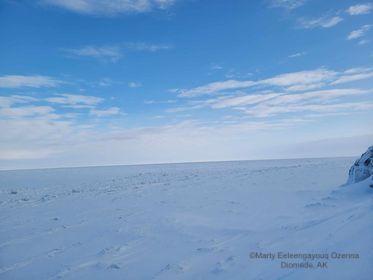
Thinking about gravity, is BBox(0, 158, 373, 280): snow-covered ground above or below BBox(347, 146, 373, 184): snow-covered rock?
below

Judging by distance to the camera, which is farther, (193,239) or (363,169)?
(363,169)

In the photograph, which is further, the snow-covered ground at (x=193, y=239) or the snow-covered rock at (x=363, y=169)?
the snow-covered rock at (x=363, y=169)

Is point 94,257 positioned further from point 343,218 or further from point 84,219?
point 343,218

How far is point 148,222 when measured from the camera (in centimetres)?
995

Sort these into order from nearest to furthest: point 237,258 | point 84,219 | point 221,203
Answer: point 237,258, point 84,219, point 221,203

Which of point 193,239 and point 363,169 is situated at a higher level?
point 363,169

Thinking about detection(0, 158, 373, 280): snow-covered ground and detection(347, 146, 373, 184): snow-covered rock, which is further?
detection(347, 146, 373, 184): snow-covered rock

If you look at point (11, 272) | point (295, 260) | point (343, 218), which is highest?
point (343, 218)

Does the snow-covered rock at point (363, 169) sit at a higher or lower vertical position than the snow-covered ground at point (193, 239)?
higher

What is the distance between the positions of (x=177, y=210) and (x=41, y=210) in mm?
6628

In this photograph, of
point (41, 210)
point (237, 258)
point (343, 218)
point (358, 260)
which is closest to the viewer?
point (358, 260)

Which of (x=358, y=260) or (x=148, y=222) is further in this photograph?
(x=148, y=222)

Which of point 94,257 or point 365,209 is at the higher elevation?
point 365,209

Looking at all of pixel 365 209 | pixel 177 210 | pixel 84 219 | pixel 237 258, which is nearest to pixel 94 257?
pixel 237 258
